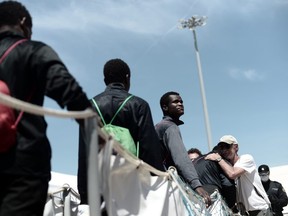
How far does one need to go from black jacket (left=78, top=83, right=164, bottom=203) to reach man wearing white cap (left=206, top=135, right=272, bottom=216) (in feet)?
6.70

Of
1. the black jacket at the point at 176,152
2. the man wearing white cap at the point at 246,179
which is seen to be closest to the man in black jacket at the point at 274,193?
the man wearing white cap at the point at 246,179

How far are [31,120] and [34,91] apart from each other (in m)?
0.15

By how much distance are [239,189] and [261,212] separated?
0.33 metres

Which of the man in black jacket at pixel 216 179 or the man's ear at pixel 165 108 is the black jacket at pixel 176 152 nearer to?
the man's ear at pixel 165 108

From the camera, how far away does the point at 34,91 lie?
2.20 metres

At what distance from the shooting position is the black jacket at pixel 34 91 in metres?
2.03

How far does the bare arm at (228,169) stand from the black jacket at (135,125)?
1887 mm

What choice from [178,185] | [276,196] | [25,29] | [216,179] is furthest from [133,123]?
[276,196]

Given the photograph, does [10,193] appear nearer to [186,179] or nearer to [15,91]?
[15,91]

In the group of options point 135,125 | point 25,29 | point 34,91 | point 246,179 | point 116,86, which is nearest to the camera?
point 34,91

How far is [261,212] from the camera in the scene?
208 inches

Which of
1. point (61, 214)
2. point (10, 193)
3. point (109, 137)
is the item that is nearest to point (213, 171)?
point (61, 214)

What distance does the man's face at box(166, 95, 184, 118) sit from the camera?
4422mm

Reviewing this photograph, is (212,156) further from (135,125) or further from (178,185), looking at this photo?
(135,125)
